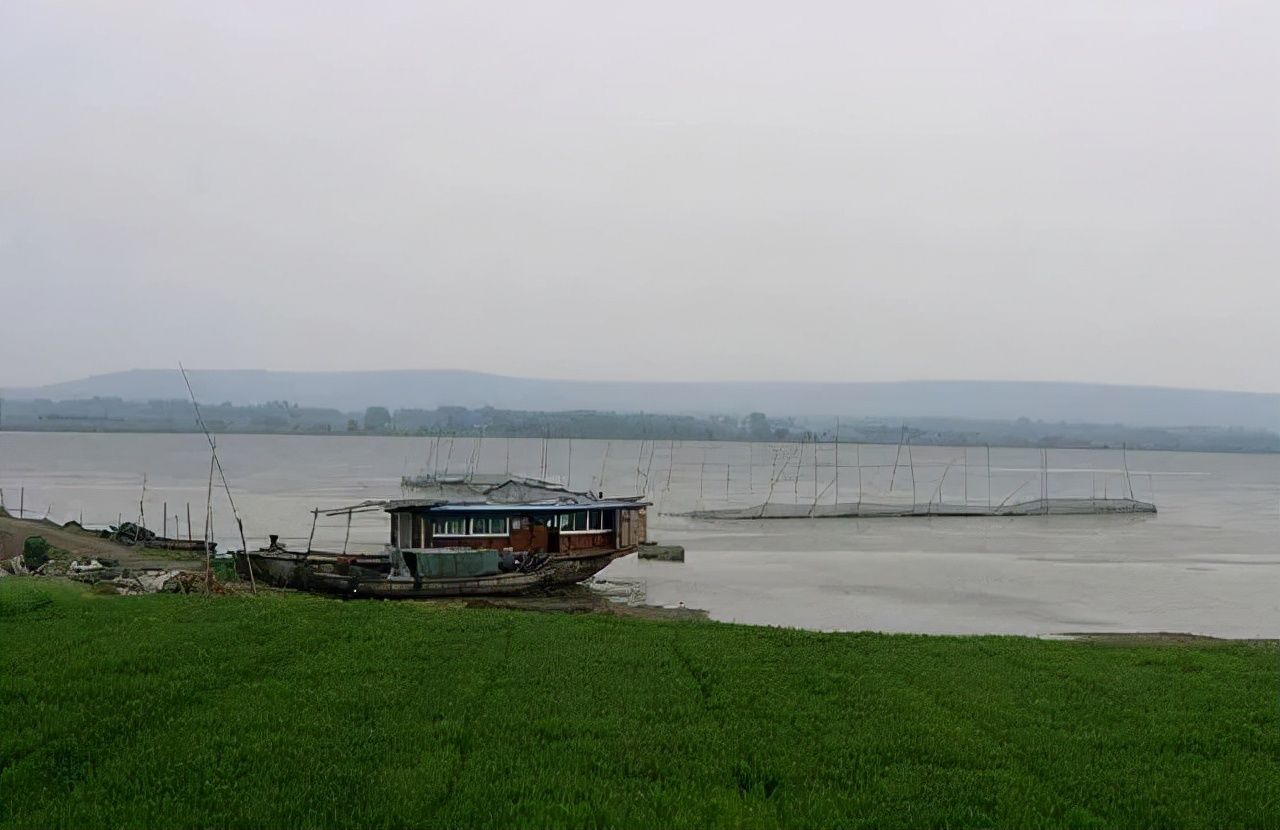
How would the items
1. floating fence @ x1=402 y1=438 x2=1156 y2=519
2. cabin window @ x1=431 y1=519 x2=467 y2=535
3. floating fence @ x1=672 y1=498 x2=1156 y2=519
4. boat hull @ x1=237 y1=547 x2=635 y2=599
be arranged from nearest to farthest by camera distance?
1. boat hull @ x1=237 y1=547 x2=635 y2=599
2. cabin window @ x1=431 y1=519 x2=467 y2=535
3. floating fence @ x1=672 y1=498 x2=1156 y2=519
4. floating fence @ x1=402 y1=438 x2=1156 y2=519

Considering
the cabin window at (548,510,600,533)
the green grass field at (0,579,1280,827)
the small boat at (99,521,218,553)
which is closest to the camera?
the green grass field at (0,579,1280,827)

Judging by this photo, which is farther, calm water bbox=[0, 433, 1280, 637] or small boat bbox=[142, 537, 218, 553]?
small boat bbox=[142, 537, 218, 553]

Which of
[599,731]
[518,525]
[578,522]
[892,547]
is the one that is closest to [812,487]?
[892,547]

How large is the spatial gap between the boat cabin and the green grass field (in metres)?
13.8

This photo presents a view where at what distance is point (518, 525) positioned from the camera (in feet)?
100

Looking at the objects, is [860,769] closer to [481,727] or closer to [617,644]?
[481,727]

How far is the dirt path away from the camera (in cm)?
2984

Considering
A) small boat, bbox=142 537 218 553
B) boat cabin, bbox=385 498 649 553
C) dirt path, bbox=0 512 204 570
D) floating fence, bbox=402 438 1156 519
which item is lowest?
floating fence, bbox=402 438 1156 519

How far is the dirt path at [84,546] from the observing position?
2984cm

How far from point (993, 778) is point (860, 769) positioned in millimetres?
1103

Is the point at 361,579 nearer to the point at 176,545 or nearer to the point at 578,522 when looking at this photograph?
the point at 578,522

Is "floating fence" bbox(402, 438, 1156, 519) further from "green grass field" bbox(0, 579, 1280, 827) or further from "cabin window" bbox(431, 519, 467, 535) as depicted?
"green grass field" bbox(0, 579, 1280, 827)

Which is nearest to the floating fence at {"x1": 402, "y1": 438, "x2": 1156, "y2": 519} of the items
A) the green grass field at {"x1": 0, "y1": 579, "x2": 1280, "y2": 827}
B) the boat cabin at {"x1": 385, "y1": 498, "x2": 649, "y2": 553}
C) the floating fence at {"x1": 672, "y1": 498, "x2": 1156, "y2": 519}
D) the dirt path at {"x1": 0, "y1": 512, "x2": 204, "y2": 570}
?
the floating fence at {"x1": 672, "y1": 498, "x2": 1156, "y2": 519}

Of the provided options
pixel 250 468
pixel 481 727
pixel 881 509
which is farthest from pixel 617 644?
pixel 250 468
